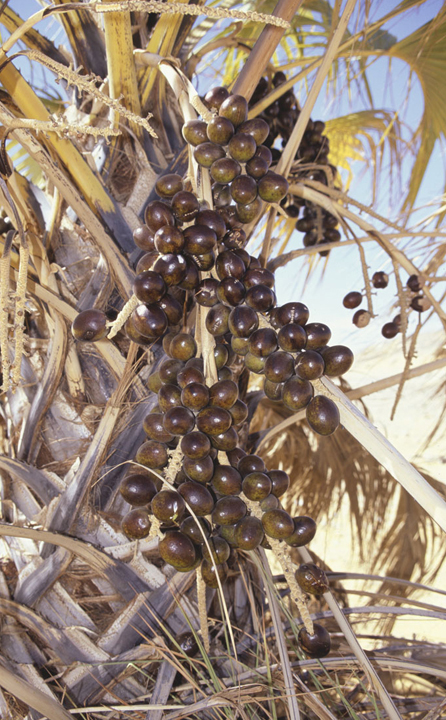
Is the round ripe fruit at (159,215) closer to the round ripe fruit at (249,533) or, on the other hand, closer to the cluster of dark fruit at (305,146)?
the round ripe fruit at (249,533)

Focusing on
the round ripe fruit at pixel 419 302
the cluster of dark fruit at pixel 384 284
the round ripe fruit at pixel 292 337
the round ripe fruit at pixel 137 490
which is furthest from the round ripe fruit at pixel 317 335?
the round ripe fruit at pixel 419 302

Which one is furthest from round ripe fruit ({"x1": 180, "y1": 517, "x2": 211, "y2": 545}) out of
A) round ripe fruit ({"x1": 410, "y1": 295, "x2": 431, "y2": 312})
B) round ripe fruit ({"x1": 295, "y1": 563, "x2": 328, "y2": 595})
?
round ripe fruit ({"x1": 410, "y1": 295, "x2": 431, "y2": 312})

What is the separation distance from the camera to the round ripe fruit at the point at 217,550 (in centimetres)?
49

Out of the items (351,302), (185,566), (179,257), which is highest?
(351,302)

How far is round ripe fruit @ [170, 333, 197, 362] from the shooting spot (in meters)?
0.53

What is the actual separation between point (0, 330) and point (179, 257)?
199 mm

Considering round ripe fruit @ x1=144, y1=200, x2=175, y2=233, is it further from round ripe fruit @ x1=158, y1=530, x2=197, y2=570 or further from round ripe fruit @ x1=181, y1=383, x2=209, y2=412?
round ripe fruit @ x1=158, y1=530, x2=197, y2=570

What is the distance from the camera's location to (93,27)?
0.84 metres

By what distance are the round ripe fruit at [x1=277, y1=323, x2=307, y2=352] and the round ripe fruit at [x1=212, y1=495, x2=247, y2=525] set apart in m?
0.17

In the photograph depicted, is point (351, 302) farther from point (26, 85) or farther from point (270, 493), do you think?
point (26, 85)

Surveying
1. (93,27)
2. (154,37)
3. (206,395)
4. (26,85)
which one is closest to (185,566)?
(206,395)

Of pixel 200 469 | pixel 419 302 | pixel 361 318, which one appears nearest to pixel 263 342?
pixel 200 469

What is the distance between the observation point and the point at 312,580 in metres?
0.50

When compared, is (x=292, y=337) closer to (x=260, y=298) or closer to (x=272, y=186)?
(x=260, y=298)
